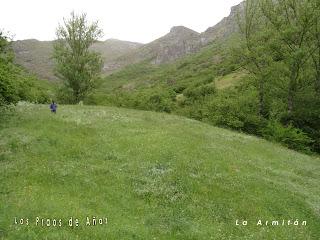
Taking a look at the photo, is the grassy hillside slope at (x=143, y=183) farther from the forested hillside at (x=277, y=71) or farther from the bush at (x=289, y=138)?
the forested hillside at (x=277, y=71)

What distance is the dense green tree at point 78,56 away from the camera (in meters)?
69.2

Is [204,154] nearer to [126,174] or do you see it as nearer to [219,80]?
[126,174]

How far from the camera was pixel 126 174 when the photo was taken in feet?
82.7

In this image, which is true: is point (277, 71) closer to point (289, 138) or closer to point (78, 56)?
point (289, 138)

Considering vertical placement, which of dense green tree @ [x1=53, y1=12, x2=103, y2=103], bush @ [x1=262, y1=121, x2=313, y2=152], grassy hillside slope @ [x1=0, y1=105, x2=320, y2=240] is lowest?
bush @ [x1=262, y1=121, x2=313, y2=152]

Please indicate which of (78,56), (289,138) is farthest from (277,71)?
(78,56)

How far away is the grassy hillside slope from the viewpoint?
18719 mm

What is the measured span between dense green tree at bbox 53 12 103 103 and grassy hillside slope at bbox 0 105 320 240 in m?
32.2

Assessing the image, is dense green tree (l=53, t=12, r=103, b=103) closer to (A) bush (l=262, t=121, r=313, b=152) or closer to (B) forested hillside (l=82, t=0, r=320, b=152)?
(B) forested hillside (l=82, t=0, r=320, b=152)

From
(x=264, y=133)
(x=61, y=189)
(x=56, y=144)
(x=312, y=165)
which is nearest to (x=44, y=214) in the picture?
(x=61, y=189)

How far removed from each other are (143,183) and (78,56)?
163 feet

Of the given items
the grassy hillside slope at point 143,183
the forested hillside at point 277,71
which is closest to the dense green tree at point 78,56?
the forested hillside at point 277,71

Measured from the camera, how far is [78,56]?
230 feet

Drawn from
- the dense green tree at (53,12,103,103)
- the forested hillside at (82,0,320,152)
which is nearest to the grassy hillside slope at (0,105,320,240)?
the forested hillside at (82,0,320,152)
